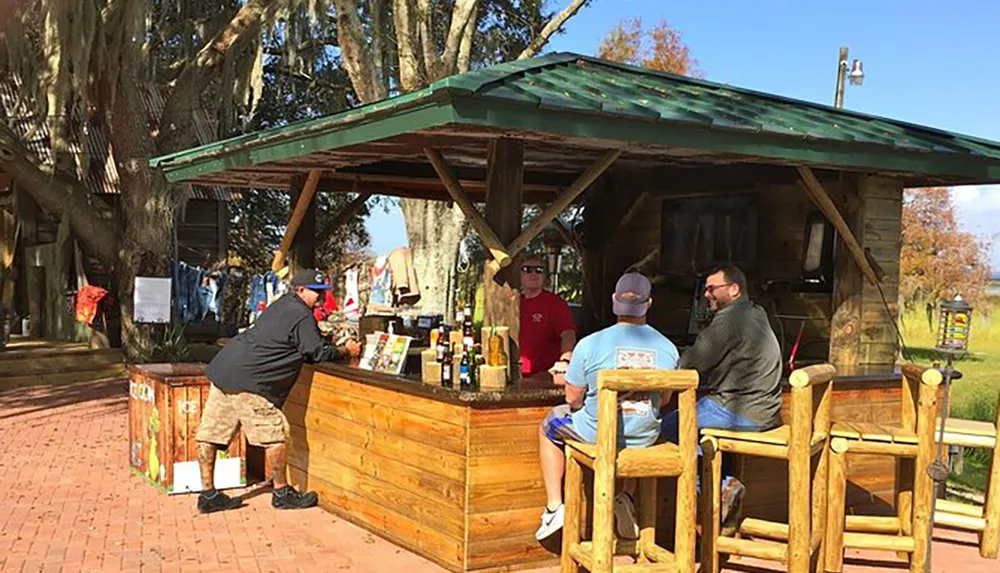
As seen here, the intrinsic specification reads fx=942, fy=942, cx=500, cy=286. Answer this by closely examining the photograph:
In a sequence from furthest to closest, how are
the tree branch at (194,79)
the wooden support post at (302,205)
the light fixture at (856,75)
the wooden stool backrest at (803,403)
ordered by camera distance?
the light fixture at (856,75) < the tree branch at (194,79) < the wooden support post at (302,205) < the wooden stool backrest at (803,403)

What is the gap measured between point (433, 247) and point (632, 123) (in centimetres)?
966

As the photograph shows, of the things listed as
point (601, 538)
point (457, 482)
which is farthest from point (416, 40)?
point (601, 538)

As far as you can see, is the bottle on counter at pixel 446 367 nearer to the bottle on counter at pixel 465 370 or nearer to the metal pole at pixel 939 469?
the bottle on counter at pixel 465 370

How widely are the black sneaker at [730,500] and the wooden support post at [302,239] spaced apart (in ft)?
14.5

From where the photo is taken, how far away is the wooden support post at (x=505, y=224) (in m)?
5.60

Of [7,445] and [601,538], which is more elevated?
[601,538]

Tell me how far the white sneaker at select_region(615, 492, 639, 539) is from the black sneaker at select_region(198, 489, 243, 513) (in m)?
2.91

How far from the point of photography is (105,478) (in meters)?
7.60

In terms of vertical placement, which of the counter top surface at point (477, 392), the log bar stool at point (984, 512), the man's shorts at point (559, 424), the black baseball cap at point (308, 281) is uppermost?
the black baseball cap at point (308, 281)

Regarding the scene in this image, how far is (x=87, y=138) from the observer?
15.9 m

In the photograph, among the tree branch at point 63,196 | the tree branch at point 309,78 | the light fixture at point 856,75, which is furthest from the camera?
the tree branch at point 309,78

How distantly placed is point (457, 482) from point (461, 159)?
301 centimetres

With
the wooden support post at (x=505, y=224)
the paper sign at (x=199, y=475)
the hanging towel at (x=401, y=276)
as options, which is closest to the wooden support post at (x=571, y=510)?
the wooden support post at (x=505, y=224)

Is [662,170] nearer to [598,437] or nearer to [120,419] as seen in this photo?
[598,437]
